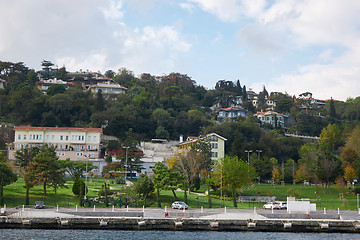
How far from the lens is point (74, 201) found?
187 ft

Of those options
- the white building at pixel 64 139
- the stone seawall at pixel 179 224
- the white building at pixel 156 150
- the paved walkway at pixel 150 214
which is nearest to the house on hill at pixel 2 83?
the white building at pixel 64 139

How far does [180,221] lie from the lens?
152 feet

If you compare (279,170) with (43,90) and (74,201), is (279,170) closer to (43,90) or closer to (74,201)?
(74,201)

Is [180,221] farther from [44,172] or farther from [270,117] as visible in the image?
[270,117]

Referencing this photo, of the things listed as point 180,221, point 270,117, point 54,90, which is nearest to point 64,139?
point 54,90

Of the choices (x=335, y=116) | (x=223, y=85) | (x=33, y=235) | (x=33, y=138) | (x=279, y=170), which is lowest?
(x=33, y=235)

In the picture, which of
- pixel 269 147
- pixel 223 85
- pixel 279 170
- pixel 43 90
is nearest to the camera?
pixel 279 170

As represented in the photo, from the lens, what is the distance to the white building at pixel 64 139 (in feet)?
324

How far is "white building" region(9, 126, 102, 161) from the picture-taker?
98750 millimetres

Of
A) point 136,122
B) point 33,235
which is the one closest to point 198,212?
point 33,235

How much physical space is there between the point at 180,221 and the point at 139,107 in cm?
8146

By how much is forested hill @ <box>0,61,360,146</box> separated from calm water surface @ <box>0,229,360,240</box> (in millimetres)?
57659

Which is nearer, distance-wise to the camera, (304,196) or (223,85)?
(304,196)

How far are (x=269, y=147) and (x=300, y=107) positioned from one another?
64000 mm
